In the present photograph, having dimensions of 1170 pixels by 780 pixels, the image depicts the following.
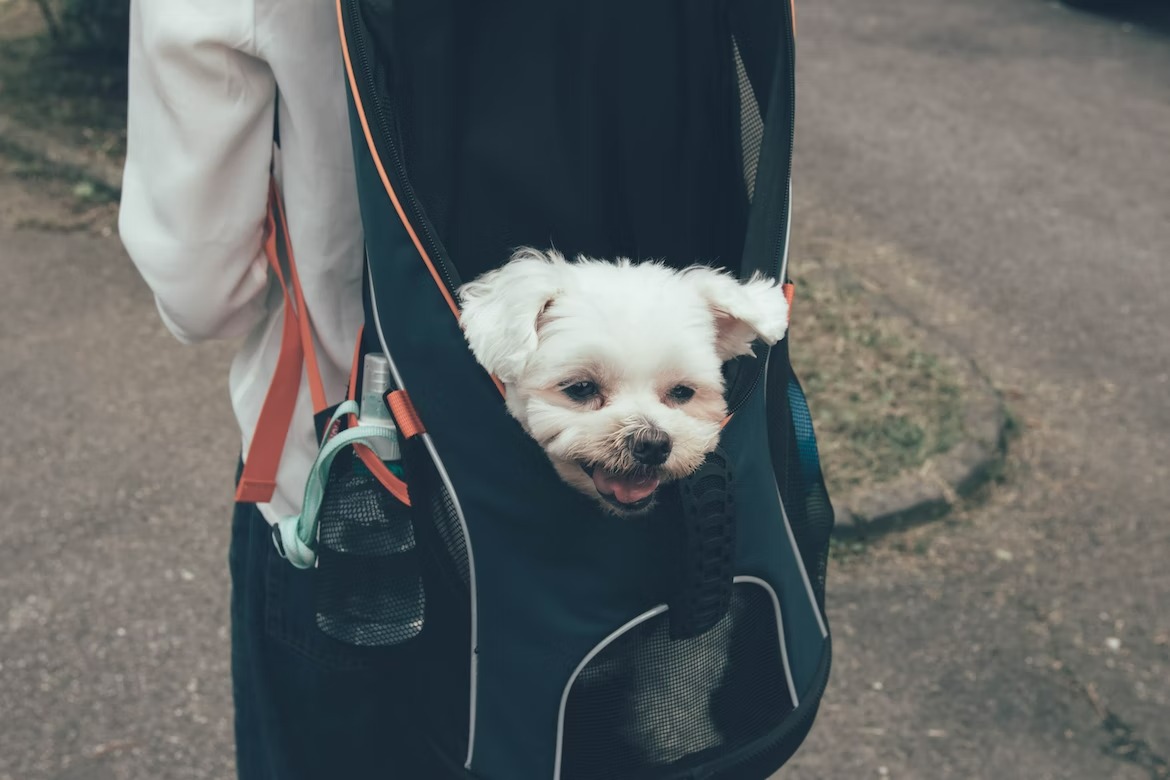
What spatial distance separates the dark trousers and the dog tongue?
425 mm

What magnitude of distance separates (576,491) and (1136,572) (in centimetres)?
257

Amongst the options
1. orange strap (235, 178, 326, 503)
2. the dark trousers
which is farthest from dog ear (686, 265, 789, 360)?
the dark trousers

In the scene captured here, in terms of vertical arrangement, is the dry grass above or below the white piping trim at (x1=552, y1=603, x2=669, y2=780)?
below

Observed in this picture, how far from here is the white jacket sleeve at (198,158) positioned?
4.99 ft

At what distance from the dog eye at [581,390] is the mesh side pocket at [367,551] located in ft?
0.86

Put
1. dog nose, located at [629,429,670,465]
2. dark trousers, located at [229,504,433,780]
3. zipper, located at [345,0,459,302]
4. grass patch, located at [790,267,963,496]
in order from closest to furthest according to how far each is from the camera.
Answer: zipper, located at [345,0,459,302]
dog nose, located at [629,429,670,465]
dark trousers, located at [229,504,433,780]
grass patch, located at [790,267,963,496]

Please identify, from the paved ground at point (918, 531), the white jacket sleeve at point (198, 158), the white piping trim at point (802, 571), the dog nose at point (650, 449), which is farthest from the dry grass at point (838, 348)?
the white jacket sleeve at point (198, 158)

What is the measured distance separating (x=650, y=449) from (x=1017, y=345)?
11.4 ft

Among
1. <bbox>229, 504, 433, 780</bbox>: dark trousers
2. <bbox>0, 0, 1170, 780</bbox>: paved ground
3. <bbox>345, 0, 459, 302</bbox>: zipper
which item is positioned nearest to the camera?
<bbox>345, 0, 459, 302</bbox>: zipper

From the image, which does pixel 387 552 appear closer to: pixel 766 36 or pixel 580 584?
pixel 580 584

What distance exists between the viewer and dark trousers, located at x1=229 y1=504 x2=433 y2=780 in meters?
1.77

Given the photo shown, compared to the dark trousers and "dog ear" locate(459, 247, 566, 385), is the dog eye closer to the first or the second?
"dog ear" locate(459, 247, 566, 385)

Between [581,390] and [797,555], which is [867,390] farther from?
[581,390]

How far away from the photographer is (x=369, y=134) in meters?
1.44
